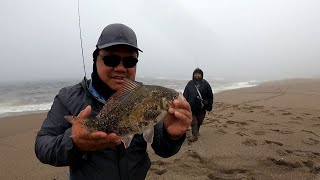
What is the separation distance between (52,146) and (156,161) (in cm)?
486

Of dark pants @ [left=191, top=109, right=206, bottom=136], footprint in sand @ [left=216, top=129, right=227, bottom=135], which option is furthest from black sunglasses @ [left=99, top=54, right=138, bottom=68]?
footprint in sand @ [left=216, top=129, right=227, bottom=135]

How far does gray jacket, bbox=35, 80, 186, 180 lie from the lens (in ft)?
8.20

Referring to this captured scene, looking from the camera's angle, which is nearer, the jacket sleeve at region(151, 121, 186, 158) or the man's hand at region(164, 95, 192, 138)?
the man's hand at region(164, 95, 192, 138)

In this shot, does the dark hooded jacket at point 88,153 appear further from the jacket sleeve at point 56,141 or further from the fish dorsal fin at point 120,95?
the fish dorsal fin at point 120,95

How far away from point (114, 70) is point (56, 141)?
89 cm

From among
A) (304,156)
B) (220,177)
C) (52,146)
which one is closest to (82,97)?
(52,146)

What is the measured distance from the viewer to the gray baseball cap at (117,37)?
2.87 meters

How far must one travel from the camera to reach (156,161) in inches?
279

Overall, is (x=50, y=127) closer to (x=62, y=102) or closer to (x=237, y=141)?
(x=62, y=102)

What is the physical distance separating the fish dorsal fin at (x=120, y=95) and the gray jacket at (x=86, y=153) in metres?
0.38

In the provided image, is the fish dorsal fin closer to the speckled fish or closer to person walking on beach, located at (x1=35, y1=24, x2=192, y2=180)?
the speckled fish

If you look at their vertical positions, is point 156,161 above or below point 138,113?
below

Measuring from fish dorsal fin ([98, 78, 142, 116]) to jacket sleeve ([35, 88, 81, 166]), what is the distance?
38cm

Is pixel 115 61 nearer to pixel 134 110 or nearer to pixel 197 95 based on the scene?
pixel 134 110
